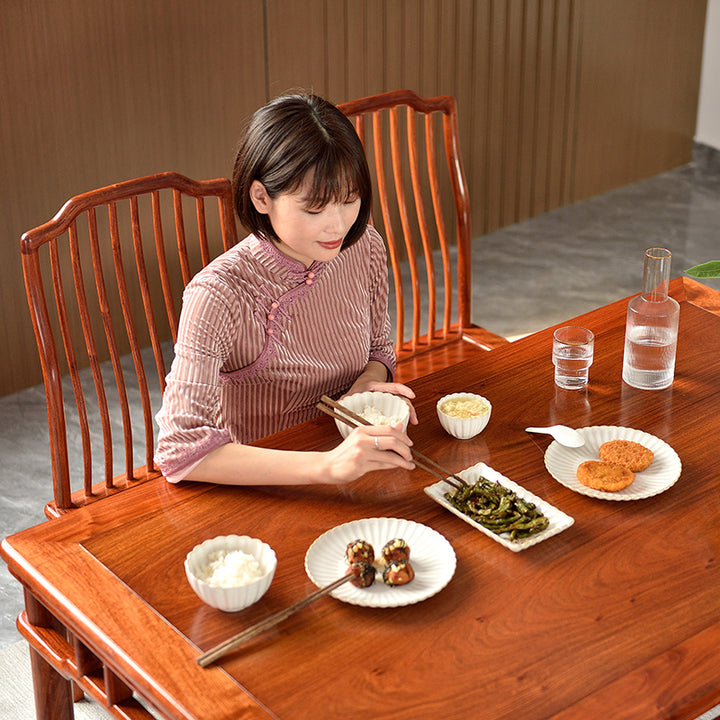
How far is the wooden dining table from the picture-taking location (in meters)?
1.20

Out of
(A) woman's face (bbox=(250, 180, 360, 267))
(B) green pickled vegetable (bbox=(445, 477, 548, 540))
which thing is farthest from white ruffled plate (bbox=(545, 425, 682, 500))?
(A) woman's face (bbox=(250, 180, 360, 267))

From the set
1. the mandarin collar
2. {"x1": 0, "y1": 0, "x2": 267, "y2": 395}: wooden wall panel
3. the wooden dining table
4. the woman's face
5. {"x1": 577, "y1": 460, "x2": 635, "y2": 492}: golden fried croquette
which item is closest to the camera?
the wooden dining table

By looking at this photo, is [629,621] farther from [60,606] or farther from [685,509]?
[60,606]

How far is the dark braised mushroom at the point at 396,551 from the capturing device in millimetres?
1374

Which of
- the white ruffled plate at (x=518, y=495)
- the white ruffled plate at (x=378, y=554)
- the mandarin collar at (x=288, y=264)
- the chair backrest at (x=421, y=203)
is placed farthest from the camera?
the chair backrest at (x=421, y=203)

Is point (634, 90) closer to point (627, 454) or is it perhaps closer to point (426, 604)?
point (627, 454)

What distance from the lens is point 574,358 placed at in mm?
1829

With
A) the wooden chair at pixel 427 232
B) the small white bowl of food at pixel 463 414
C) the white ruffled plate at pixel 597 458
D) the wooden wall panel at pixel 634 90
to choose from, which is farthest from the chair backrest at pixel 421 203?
the wooden wall panel at pixel 634 90

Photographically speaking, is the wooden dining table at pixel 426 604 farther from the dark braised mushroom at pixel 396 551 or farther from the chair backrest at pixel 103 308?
the chair backrest at pixel 103 308

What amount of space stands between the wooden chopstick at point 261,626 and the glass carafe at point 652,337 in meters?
0.72

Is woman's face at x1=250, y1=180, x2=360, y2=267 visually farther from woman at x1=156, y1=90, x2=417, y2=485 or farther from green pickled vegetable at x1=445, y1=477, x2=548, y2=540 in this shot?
green pickled vegetable at x1=445, y1=477, x2=548, y2=540

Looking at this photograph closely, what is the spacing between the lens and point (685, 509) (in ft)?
4.98

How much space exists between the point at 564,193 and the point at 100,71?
2.16 m

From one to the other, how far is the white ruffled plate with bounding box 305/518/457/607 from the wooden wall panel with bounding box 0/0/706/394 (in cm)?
204
